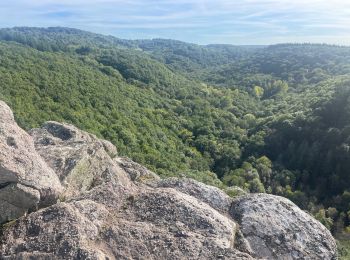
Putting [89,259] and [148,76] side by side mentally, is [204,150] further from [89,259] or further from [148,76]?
[89,259]

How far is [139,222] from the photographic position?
536 inches

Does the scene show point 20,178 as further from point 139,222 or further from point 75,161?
point 139,222

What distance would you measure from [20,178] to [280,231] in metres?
9.28

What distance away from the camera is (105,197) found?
1484 cm

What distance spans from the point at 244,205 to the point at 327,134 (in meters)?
101

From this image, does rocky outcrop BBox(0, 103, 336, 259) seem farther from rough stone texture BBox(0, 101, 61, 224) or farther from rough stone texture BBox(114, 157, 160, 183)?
rough stone texture BBox(114, 157, 160, 183)

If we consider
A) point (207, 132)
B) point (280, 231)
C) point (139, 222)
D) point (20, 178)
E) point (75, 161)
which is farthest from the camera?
point (207, 132)

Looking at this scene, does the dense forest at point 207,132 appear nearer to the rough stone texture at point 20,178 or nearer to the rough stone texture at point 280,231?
the rough stone texture at point 280,231

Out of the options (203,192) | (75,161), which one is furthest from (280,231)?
(75,161)

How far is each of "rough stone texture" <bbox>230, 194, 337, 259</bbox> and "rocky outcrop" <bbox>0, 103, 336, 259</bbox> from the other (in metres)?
0.03

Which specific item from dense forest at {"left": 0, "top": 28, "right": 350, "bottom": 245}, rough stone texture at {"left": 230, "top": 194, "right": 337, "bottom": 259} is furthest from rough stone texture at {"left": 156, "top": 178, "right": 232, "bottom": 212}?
dense forest at {"left": 0, "top": 28, "right": 350, "bottom": 245}

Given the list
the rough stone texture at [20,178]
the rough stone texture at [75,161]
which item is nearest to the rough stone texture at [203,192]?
the rough stone texture at [75,161]

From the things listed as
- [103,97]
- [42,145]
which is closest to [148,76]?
[103,97]

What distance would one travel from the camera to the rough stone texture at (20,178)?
44.5 feet
